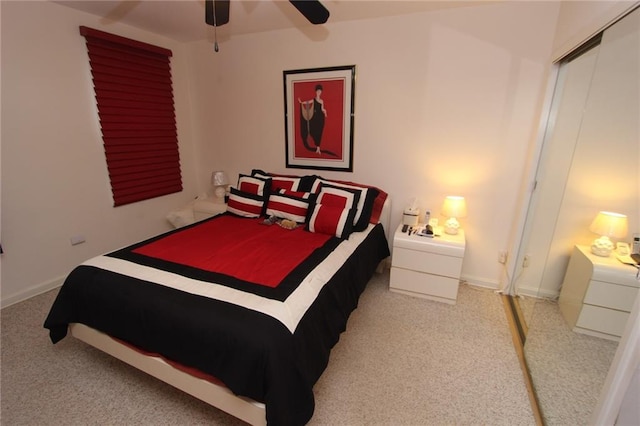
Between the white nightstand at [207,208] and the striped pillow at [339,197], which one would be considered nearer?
the striped pillow at [339,197]

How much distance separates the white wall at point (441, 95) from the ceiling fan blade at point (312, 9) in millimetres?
1033

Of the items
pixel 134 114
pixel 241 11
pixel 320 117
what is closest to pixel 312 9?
pixel 241 11

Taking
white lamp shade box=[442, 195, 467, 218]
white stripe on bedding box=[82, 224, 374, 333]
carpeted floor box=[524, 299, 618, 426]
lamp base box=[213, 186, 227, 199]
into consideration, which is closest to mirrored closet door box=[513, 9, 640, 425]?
carpeted floor box=[524, 299, 618, 426]

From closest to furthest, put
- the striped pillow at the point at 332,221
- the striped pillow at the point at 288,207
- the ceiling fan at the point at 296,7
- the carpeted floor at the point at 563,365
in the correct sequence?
the carpeted floor at the point at 563,365 < the ceiling fan at the point at 296,7 < the striped pillow at the point at 332,221 < the striped pillow at the point at 288,207

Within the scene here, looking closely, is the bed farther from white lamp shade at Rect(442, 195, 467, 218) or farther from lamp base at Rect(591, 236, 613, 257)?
lamp base at Rect(591, 236, 613, 257)

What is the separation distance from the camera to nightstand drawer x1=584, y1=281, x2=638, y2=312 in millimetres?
1069

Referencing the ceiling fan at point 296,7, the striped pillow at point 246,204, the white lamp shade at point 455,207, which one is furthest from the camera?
the striped pillow at point 246,204

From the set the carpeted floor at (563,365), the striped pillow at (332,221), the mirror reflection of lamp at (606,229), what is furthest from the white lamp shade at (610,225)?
the striped pillow at (332,221)

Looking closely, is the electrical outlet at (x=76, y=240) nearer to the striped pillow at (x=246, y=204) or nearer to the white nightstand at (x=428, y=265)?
the striped pillow at (x=246, y=204)

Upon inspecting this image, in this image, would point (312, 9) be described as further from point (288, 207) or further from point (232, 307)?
point (232, 307)

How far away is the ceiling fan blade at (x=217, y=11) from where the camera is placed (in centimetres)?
169

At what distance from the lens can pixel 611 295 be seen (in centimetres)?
123

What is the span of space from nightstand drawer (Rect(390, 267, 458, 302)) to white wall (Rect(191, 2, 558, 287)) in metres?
0.50

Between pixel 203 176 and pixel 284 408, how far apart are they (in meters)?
3.28
